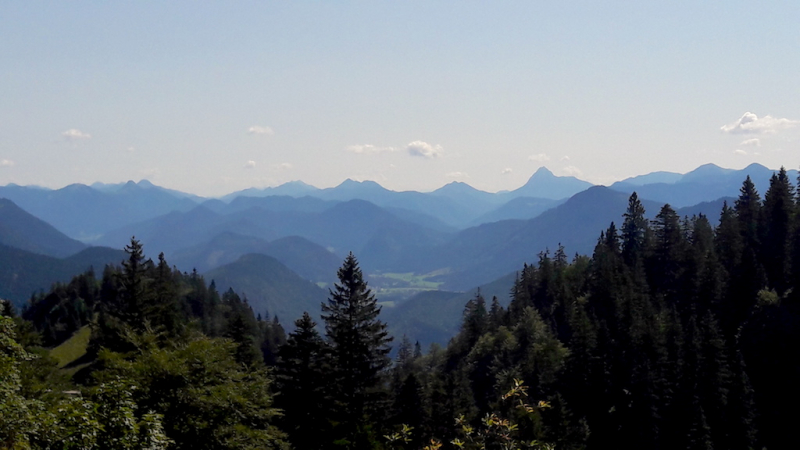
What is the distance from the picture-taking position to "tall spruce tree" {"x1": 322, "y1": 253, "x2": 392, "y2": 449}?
3316 centimetres

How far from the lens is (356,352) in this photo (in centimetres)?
3381

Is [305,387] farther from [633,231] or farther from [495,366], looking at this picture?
[633,231]

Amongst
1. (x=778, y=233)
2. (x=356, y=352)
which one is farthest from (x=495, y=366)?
(x=356, y=352)

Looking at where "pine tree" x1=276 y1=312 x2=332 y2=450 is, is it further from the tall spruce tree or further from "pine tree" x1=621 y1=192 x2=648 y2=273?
"pine tree" x1=621 y1=192 x2=648 y2=273

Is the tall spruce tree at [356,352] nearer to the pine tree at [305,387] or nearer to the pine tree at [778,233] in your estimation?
the pine tree at [305,387]

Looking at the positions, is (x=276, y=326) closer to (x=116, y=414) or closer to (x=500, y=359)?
(x=500, y=359)

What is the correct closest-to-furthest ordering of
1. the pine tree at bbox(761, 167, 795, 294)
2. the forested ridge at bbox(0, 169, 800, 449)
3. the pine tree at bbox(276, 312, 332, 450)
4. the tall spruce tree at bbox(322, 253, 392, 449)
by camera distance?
the forested ridge at bbox(0, 169, 800, 449)
the pine tree at bbox(276, 312, 332, 450)
the tall spruce tree at bbox(322, 253, 392, 449)
the pine tree at bbox(761, 167, 795, 294)

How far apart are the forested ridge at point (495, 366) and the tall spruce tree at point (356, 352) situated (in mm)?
125

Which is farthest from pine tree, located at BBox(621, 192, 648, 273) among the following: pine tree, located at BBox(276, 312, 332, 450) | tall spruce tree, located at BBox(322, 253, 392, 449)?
pine tree, located at BBox(276, 312, 332, 450)

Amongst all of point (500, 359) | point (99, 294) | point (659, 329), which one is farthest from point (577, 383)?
point (99, 294)

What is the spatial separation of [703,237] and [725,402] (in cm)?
4539

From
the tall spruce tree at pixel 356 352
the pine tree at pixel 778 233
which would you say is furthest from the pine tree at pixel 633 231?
the tall spruce tree at pixel 356 352

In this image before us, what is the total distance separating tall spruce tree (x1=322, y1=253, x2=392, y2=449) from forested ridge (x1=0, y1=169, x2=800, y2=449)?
4.9 inches

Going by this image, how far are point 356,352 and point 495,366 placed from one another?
5041cm
